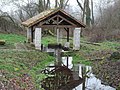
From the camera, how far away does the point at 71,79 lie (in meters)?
14.7

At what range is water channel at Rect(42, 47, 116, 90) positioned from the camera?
1319 centimetres

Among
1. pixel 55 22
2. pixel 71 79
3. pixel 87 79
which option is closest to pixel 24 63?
pixel 71 79

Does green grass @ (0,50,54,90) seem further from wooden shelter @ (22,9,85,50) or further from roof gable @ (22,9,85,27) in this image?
roof gable @ (22,9,85,27)

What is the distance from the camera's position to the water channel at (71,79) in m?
13.2

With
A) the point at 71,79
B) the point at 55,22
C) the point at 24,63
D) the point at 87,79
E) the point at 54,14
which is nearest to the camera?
the point at 71,79

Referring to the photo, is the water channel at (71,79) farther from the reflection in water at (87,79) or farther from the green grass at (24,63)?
the green grass at (24,63)

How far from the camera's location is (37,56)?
1970 centimetres

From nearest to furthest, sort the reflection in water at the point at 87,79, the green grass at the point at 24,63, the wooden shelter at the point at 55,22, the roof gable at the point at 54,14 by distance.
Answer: the reflection in water at the point at 87,79 → the green grass at the point at 24,63 → the roof gable at the point at 54,14 → the wooden shelter at the point at 55,22

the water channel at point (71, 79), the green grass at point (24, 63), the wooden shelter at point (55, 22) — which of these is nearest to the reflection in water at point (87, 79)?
the water channel at point (71, 79)

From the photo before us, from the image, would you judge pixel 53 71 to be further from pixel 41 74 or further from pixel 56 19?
pixel 56 19

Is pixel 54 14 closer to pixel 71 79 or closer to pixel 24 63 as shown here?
pixel 24 63

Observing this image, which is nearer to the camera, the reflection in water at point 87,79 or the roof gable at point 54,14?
the reflection in water at point 87,79

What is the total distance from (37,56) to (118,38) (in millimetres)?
13391

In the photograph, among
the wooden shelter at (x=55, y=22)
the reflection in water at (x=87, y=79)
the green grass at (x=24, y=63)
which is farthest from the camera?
the wooden shelter at (x=55, y=22)
